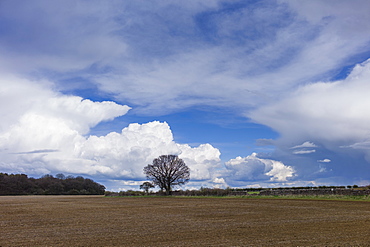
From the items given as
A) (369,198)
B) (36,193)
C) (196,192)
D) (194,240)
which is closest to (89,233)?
(194,240)

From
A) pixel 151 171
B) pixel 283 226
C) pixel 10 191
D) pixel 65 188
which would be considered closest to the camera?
pixel 283 226

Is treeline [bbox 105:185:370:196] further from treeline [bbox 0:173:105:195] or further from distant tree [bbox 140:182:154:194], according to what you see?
treeline [bbox 0:173:105:195]

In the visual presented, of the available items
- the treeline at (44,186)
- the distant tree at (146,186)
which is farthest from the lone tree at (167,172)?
the treeline at (44,186)

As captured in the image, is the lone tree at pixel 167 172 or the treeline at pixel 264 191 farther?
the lone tree at pixel 167 172

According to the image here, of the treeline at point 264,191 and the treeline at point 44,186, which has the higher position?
the treeline at point 44,186

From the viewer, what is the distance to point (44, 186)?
135625mm

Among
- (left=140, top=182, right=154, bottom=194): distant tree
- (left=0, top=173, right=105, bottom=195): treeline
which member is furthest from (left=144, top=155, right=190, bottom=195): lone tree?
(left=0, top=173, right=105, bottom=195): treeline

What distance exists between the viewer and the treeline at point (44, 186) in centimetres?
12688

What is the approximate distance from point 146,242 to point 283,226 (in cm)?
939

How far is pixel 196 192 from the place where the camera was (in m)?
85.4

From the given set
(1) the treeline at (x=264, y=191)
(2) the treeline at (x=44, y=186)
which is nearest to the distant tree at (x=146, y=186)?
(1) the treeline at (x=264, y=191)

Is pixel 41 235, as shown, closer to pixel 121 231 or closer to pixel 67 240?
pixel 67 240

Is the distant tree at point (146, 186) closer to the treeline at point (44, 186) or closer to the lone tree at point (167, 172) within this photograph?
the lone tree at point (167, 172)

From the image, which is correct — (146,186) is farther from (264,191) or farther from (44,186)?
(44,186)
